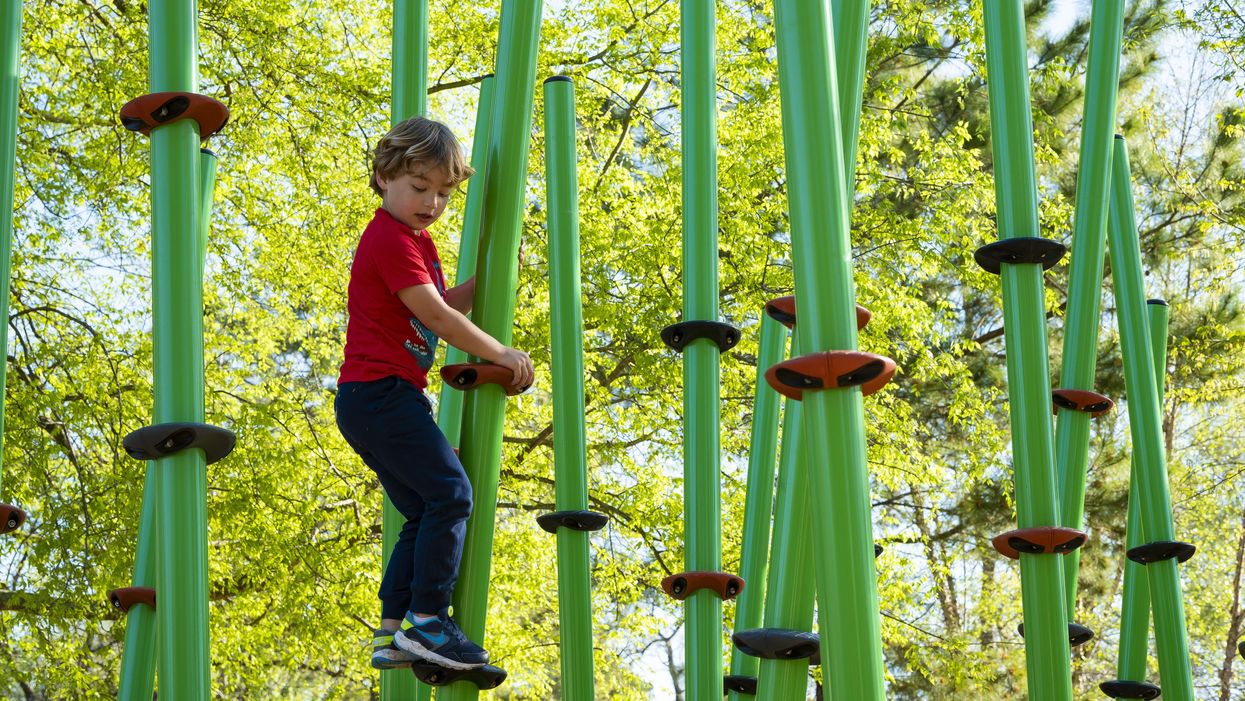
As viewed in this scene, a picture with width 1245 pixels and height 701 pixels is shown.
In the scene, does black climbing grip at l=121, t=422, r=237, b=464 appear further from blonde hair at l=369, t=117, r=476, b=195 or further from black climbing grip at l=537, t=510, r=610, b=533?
black climbing grip at l=537, t=510, r=610, b=533

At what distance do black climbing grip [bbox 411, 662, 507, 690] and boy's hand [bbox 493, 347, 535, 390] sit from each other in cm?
54

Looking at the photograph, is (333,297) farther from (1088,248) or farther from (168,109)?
(168,109)

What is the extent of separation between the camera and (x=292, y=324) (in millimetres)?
11953

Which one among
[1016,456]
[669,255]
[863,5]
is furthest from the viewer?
[669,255]

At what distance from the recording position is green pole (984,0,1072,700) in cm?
286

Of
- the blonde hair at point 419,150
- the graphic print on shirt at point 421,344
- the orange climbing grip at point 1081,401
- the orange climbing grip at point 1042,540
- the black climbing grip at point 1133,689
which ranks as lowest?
the black climbing grip at point 1133,689

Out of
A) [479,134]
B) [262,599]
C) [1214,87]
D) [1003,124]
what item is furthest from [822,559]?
[1214,87]

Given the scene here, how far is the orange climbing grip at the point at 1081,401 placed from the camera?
134 inches

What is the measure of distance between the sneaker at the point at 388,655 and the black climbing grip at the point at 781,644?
2.10 feet

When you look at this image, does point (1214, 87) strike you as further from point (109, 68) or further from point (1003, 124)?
point (1003, 124)

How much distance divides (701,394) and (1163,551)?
1.49 meters

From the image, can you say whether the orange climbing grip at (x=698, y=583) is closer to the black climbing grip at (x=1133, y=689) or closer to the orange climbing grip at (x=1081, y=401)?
the orange climbing grip at (x=1081, y=401)

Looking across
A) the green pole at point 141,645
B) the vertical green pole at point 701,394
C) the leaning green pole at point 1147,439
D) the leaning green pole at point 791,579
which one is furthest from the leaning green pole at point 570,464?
the leaning green pole at point 1147,439

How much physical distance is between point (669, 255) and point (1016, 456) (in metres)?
7.19
